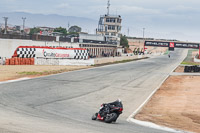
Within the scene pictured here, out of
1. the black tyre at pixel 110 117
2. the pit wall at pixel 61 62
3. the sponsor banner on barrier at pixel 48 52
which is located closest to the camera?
the black tyre at pixel 110 117

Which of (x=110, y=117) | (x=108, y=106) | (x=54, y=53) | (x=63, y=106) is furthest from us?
(x=54, y=53)

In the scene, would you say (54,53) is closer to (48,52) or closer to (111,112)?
(48,52)

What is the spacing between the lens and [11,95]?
20.0 meters

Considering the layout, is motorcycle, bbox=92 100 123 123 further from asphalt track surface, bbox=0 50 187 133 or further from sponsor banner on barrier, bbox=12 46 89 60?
sponsor banner on barrier, bbox=12 46 89 60

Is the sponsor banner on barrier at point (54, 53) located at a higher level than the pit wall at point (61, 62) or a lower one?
higher

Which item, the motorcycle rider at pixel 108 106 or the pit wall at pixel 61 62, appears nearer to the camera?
the motorcycle rider at pixel 108 106

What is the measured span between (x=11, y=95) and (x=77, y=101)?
3.58m

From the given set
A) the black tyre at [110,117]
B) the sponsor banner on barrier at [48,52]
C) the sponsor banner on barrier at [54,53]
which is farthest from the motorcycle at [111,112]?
the sponsor banner on barrier at [54,53]

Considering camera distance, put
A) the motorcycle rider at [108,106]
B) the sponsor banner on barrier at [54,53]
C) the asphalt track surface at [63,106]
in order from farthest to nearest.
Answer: the sponsor banner on barrier at [54,53], the motorcycle rider at [108,106], the asphalt track surface at [63,106]

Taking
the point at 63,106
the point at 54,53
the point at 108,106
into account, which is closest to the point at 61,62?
the point at 54,53

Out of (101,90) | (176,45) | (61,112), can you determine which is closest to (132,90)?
(101,90)

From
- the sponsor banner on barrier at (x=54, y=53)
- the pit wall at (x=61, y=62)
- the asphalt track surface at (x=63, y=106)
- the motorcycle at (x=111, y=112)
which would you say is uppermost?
the sponsor banner on barrier at (x=54, y=53)

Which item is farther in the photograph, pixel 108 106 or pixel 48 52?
pixel 48 52

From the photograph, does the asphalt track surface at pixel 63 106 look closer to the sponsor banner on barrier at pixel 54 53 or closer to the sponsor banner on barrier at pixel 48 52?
the sponsor banner on barrier at pixel 48 52
